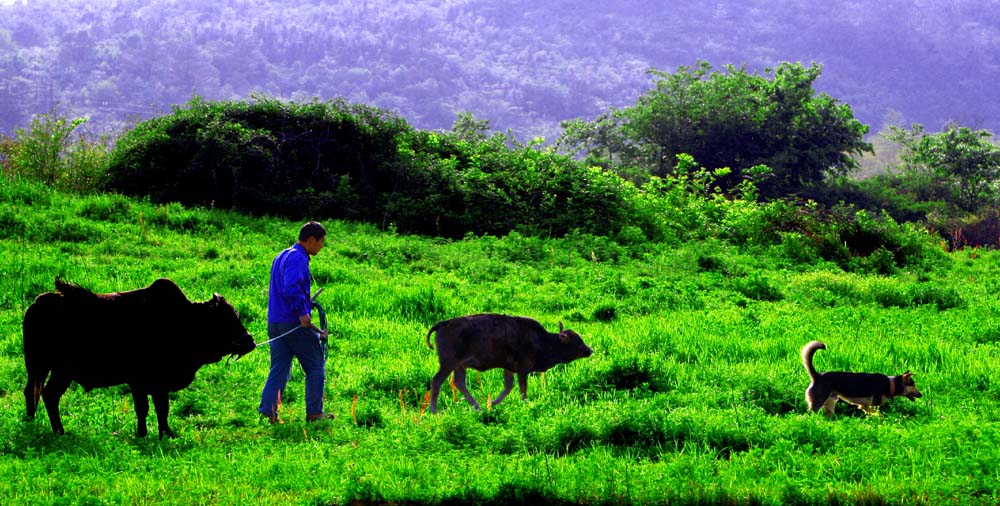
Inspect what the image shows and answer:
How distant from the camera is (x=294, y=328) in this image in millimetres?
9359

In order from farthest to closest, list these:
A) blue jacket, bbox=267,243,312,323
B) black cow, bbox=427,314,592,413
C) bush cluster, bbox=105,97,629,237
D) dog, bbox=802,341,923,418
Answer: bush cluster, bbox=105,97,629,237
dog, bbox=802,341,923,418
blue jacket, bbox=267,243,312,323
black cow, bbox=427,314,592,413

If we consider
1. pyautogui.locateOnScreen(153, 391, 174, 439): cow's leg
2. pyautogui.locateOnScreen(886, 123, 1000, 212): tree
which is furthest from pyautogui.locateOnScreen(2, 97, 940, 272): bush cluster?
pyautogui.locateOnScreen(886, 123, 1000, 212): tree

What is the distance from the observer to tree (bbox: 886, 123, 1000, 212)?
4272cm

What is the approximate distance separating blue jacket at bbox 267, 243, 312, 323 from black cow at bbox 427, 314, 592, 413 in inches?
51.1

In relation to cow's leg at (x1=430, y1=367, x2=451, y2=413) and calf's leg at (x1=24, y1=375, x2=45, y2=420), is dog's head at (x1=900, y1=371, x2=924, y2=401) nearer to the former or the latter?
cow's leg at (x1=430, y1=367, x2=451, y2=413)

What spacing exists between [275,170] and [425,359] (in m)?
14.7

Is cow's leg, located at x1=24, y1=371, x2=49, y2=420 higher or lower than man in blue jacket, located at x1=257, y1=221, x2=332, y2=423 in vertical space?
lower

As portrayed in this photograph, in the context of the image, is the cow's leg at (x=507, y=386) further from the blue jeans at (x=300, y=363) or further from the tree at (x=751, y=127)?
the tree at (x=751, y=127)

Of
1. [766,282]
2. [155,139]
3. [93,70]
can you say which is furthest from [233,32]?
[766,282]

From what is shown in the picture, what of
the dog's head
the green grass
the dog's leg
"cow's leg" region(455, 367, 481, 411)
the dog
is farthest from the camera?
the dog's head

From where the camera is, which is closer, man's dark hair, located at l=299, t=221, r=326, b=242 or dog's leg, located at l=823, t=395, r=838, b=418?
man's dark hair, located at l=299, t=221, r=326, b=242

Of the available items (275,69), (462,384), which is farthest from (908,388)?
(275,69)

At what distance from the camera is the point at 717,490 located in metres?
7.53

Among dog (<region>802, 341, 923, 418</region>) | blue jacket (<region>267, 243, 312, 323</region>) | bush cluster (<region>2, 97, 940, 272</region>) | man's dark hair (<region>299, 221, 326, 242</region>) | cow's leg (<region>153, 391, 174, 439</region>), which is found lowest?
cow's leg (<region>153, 391, 174, 439</region>)
